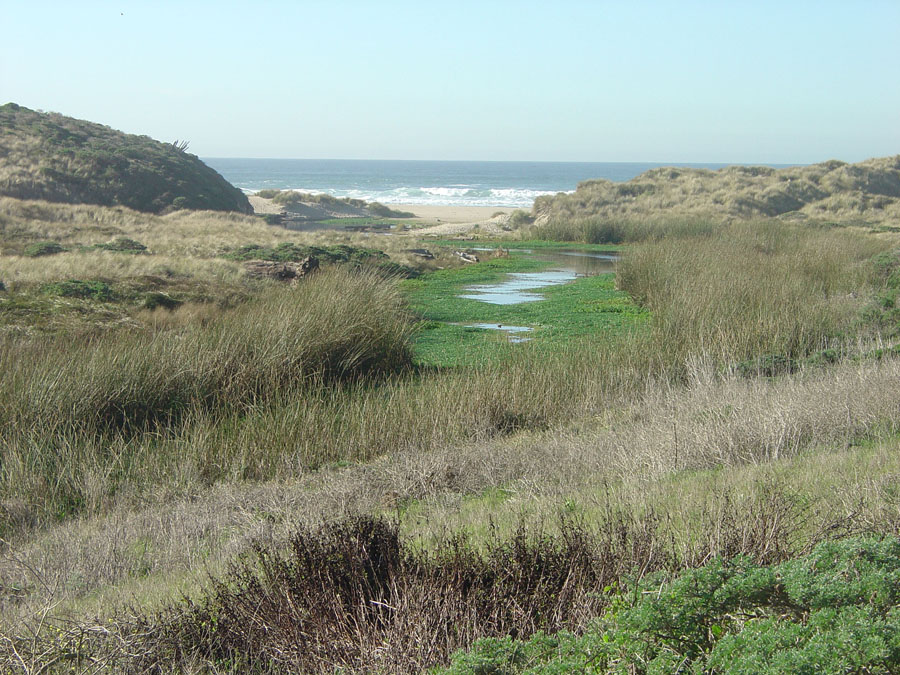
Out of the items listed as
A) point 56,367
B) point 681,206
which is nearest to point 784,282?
point 56,367

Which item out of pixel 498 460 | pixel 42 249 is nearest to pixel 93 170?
pixel 42 249

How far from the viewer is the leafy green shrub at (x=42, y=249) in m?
21.0

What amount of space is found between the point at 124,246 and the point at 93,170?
2282 centimetres

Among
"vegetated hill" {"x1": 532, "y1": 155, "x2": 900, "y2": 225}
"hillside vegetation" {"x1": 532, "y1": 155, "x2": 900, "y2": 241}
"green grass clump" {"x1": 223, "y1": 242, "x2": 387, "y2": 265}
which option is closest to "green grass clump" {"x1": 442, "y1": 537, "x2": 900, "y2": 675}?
"green grass clump" {"x1": 223, "y1": 242, "x2": 387, "y2": 265}

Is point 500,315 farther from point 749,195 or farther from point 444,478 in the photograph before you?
point 749,195

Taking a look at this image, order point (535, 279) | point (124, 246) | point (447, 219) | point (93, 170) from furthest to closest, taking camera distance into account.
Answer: point (447, 219) < point (93, 170) < point (535, 279) < point (124, 246)

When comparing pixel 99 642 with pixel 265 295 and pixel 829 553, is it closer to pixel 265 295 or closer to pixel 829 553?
pixel 829 553

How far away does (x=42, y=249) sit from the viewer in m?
21.4

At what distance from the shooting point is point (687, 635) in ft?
9.75

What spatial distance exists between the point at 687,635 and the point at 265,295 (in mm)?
12658

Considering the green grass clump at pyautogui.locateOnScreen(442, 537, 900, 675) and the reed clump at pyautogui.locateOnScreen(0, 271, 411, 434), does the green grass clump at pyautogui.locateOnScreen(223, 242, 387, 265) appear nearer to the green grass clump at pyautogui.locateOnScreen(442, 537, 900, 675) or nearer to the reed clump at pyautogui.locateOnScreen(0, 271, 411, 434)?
the reed clump at pyautogui.locateOnScreen(0, 271, 411, 434)

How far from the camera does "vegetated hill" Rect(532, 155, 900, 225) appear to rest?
47750mm

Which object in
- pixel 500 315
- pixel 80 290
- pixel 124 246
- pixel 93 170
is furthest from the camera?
pixel 93 170

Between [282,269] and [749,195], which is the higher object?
[749,195]
